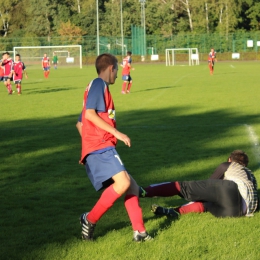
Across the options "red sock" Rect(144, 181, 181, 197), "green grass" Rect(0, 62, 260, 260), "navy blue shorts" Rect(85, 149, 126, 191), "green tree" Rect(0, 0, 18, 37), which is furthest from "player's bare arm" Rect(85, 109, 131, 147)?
"green tree" Rect(0, 0, 18, 37)

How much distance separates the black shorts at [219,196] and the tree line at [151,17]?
8565 cm

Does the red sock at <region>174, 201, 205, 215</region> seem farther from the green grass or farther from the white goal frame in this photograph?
the white goal frame

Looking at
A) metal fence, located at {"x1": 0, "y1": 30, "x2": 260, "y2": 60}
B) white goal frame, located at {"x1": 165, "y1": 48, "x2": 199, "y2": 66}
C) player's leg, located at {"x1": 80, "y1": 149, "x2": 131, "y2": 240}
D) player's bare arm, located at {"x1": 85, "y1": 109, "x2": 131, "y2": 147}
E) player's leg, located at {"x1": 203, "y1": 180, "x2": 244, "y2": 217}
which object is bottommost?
player's leg, located at {"x1": 203, "y1": 180, "x2": 244, "y2": 217}

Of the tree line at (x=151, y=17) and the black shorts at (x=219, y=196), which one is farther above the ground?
the tree line at (x=151, y=17)

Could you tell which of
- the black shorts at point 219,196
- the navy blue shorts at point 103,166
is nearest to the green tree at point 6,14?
the black shorts at point 219,196

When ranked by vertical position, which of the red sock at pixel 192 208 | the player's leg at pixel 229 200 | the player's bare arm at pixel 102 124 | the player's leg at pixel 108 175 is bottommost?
the red sock at pixel 192 208

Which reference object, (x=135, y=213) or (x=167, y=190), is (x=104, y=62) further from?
(x=167, y=190)

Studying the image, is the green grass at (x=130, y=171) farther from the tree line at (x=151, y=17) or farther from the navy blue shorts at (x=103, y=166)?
the tree line at (x=151, y=17)

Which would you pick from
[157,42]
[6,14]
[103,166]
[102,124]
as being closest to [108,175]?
[103,166]

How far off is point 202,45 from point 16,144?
70.7m

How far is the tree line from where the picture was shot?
92312 mm

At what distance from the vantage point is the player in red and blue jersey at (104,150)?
5629 mm

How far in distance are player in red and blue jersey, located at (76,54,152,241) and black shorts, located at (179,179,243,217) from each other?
3.44 ft

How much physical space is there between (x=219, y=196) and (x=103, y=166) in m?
1.53
